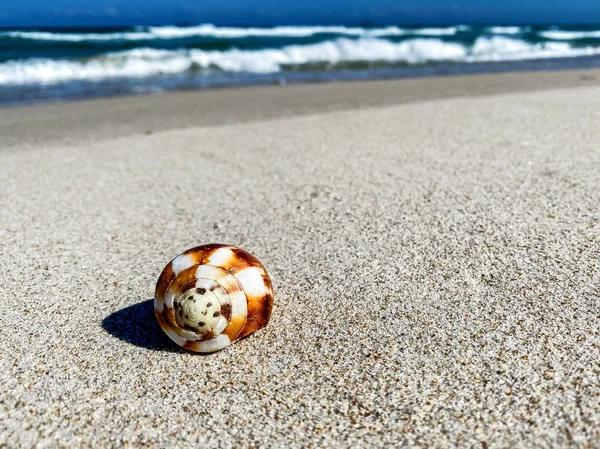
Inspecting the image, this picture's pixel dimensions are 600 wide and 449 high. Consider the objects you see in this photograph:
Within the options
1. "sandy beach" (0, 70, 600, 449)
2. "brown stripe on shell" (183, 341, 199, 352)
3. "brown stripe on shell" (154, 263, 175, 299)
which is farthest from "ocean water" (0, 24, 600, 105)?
"brown stripe on shell" (183, 341, 199, 352)

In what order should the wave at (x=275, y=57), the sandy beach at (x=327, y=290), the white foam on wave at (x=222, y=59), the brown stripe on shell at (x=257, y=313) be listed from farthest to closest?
the wave at (x=275, y=57)
the white foam on wave at (x=222, y=59)
the brown stripe on shell at (x=257, y=313)
the sandy beach at (x=327, y=290)

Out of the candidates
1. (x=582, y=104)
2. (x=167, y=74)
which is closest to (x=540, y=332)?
(x=582, y=104)

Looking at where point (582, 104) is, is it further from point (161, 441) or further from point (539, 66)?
point (539, 66)

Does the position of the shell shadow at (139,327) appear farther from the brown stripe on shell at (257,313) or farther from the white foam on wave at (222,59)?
the white foam on wave at (222,59)

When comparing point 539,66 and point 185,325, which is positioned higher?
point 185,325

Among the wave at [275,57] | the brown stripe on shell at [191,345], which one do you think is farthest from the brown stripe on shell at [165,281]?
the wave at [275,57]

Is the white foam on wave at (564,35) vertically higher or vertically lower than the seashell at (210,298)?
lower

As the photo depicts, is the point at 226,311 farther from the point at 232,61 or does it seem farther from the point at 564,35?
the point at 564,35
